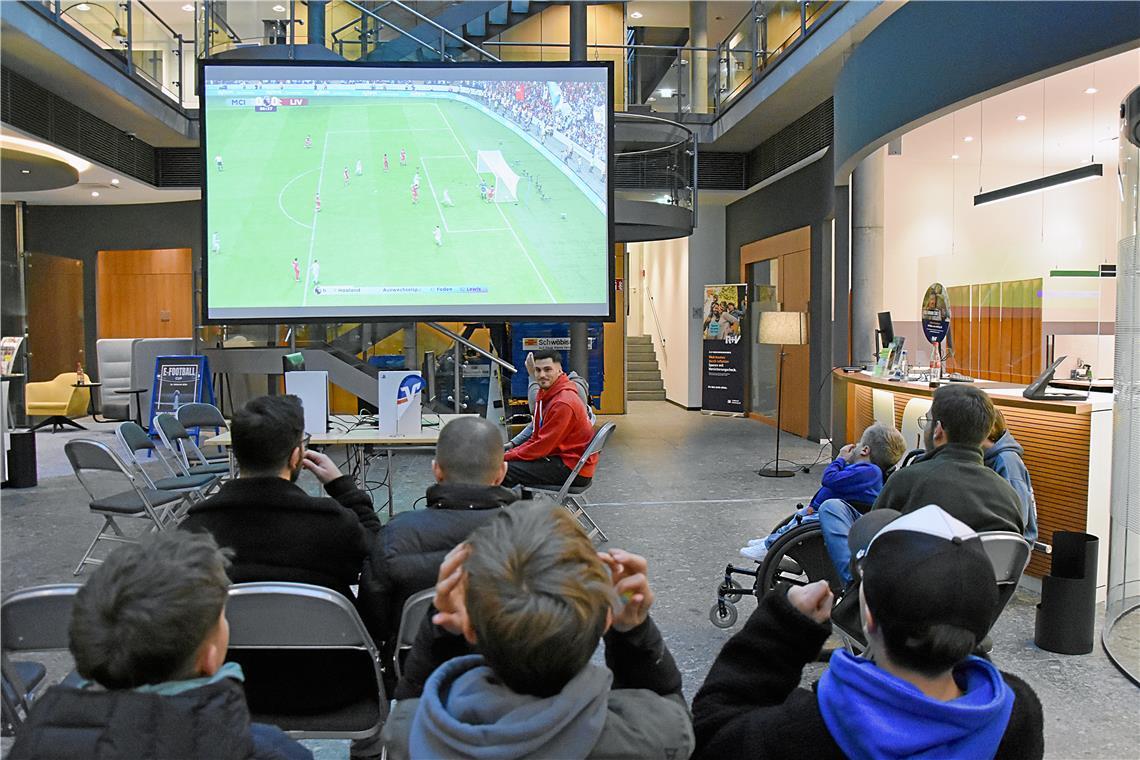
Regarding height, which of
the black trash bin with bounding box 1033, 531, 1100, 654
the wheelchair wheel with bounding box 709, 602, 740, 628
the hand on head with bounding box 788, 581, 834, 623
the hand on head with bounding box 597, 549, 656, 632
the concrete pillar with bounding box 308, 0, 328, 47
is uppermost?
the concrete pillar with bounding box 308, 0, 328, 47

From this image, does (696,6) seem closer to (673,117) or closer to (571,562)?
(673,117)

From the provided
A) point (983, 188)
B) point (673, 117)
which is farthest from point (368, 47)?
point (983, 188)

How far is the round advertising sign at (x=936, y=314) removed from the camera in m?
6.84

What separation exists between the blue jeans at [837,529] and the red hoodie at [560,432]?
2.24 m

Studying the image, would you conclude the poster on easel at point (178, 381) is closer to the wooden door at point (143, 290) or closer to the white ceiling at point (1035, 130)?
the wooden door at point (143, 290)

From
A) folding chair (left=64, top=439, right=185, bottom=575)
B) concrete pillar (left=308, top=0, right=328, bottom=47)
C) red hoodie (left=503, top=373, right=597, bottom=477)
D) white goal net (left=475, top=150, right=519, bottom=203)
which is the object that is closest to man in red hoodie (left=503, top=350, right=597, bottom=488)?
red hoodie (left=503, top=373, right=597, bottom=477)

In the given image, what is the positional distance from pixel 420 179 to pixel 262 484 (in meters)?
3.78

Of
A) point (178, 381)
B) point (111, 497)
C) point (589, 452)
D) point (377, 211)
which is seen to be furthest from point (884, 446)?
point (178, 381)

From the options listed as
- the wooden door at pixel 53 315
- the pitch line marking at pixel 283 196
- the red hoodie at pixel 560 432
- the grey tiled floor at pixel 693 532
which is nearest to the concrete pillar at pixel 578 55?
the grey tiled floor at pixel 693 532

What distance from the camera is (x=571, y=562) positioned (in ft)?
3.82

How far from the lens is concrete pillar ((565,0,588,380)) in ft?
35.1

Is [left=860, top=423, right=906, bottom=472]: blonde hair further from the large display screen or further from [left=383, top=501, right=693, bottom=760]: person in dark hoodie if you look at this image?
[left=383, top=501, right=693, bottom=760]: person in dark hoodie

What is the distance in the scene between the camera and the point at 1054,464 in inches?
184

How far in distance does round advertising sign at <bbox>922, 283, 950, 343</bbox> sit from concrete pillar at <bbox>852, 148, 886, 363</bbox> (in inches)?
102
